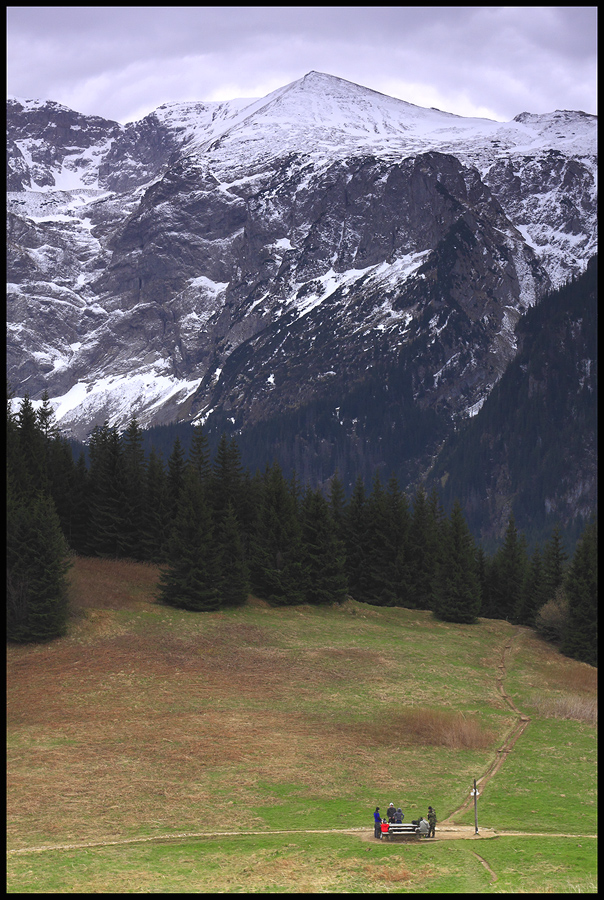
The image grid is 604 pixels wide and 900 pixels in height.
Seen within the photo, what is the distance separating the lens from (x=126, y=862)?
25.4 meters

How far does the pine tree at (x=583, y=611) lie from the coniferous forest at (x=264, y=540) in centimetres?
10

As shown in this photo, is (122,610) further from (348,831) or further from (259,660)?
(348,831)

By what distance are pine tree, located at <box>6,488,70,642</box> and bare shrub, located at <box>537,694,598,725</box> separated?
3097 cm

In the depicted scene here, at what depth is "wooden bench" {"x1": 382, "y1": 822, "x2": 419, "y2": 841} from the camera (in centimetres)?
2855

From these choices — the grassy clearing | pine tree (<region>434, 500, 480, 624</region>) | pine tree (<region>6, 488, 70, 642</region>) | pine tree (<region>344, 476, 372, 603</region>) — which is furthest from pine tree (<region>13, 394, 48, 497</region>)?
the grassy clearing

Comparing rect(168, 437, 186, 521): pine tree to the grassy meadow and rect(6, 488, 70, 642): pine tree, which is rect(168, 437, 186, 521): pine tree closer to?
the grassy meadow

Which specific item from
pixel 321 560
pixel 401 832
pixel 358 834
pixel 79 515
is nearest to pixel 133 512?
pixel 79 515

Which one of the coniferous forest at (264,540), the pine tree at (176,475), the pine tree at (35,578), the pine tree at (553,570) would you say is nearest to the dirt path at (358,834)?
the pine tree at (35,578)

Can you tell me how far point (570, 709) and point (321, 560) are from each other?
101 feet

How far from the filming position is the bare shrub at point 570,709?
47719 mm

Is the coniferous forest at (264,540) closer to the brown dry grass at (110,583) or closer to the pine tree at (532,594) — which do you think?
the pine tree at (532,594)

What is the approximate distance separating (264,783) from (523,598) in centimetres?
5616

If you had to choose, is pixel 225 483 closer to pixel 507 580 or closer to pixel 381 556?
pixel 381 556

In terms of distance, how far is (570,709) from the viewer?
48.5m
